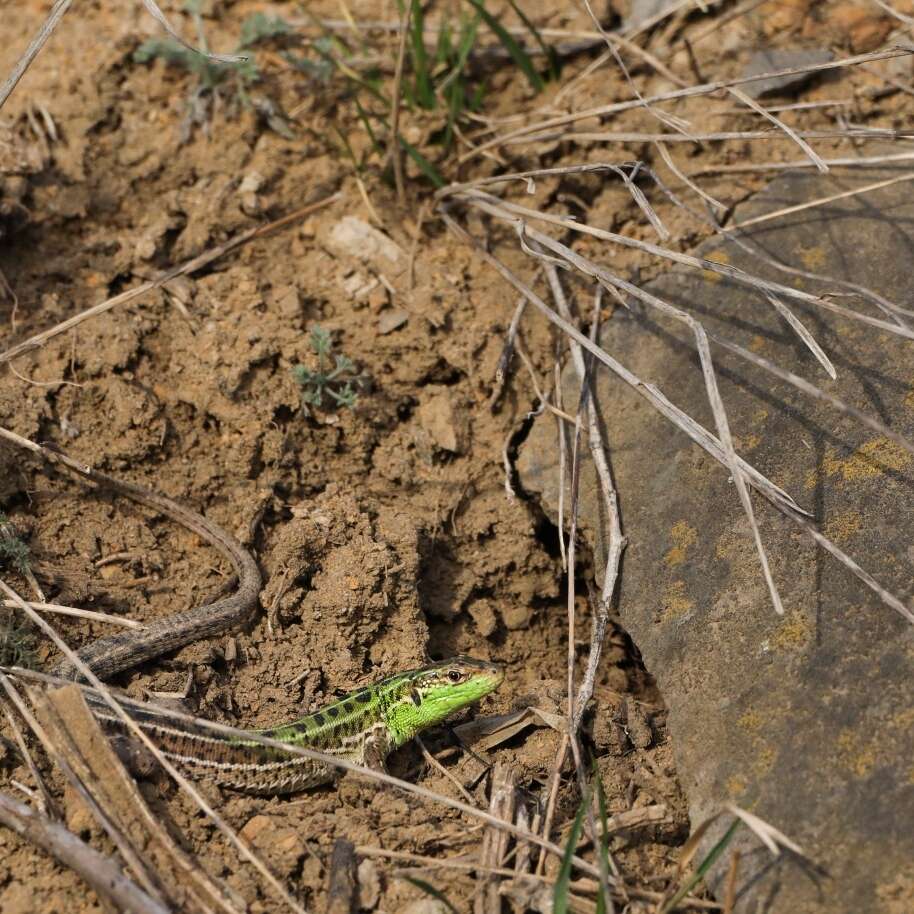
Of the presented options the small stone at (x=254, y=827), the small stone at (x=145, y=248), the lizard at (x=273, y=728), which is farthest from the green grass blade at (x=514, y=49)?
the small stone at (x=254, y=827)

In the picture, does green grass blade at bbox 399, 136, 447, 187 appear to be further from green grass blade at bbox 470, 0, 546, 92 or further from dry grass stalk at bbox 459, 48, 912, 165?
green grass blade at bbox 470, 0, 546, 92

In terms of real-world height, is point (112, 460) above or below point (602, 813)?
above

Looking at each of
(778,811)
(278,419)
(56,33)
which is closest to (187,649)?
(278,419)

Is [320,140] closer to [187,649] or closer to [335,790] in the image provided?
[187,649]

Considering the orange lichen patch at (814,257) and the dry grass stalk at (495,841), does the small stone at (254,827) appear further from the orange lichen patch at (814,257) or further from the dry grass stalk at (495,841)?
the orange lichen patch at (814,257)

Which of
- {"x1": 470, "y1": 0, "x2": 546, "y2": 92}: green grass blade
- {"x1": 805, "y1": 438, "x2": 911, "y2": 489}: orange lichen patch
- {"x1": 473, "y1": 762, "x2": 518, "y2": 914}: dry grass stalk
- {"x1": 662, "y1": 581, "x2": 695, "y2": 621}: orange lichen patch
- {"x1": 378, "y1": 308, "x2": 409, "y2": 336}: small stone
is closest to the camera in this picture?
{"x1": 473, "y1": 762, "x2": 518, "y2": 914}: dry grass stalk

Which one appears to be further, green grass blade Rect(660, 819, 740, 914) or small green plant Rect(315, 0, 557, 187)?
small green plant Rect(315, 0, 557, 187)

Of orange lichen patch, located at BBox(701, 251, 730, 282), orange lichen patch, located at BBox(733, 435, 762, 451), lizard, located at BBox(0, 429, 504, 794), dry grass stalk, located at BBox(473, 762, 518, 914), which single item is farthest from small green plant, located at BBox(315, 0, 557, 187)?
dry grass stalk, located at BBox(473, 762, 518, 914)
